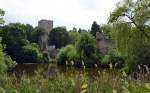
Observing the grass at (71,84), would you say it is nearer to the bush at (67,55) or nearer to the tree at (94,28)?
the bush at (67,55)

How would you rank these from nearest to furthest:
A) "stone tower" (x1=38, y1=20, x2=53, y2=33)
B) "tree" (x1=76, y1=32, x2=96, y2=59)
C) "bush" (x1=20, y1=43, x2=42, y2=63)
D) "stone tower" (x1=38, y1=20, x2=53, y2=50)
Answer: "tree" (x1=76, y1=32, x2=96, y2=59) → "bush" (x1=20, y1=43, x2=42, y2=63) → "stone tower" (x1=38, y1=20, x2=53, y2=50) → "stone tower" (x1=38, y1=20, x2=53, y2=33)

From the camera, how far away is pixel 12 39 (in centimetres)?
8356

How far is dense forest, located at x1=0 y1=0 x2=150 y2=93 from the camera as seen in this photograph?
7125 millimetres

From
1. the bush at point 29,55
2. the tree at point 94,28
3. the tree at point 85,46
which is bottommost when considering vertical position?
the bush at point 29,55

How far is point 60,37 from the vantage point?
10588 cm

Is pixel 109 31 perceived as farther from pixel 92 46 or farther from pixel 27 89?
pixel 27 89

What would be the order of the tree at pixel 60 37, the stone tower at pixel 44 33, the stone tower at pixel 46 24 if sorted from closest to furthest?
the tree at pixel 60 37
the stone tower at pixel 44 33
the stone tower at pixel 46 24

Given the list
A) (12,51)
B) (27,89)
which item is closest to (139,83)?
(27,89)

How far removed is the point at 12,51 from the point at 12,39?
211cm

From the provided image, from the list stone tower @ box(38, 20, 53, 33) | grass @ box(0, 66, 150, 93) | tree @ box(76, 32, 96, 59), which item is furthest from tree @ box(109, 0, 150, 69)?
stone tower @ box(38, 20, 53, 33)

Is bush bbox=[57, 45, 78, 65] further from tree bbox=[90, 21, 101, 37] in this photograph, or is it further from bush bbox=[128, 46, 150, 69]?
bush bbox=[128, 46, 150, 69]

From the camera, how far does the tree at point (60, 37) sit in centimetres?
10469

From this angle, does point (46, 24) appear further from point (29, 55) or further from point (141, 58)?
point (141, 58)

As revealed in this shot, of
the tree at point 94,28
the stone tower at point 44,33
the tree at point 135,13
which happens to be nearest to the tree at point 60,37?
the stone tower at point 44,33
